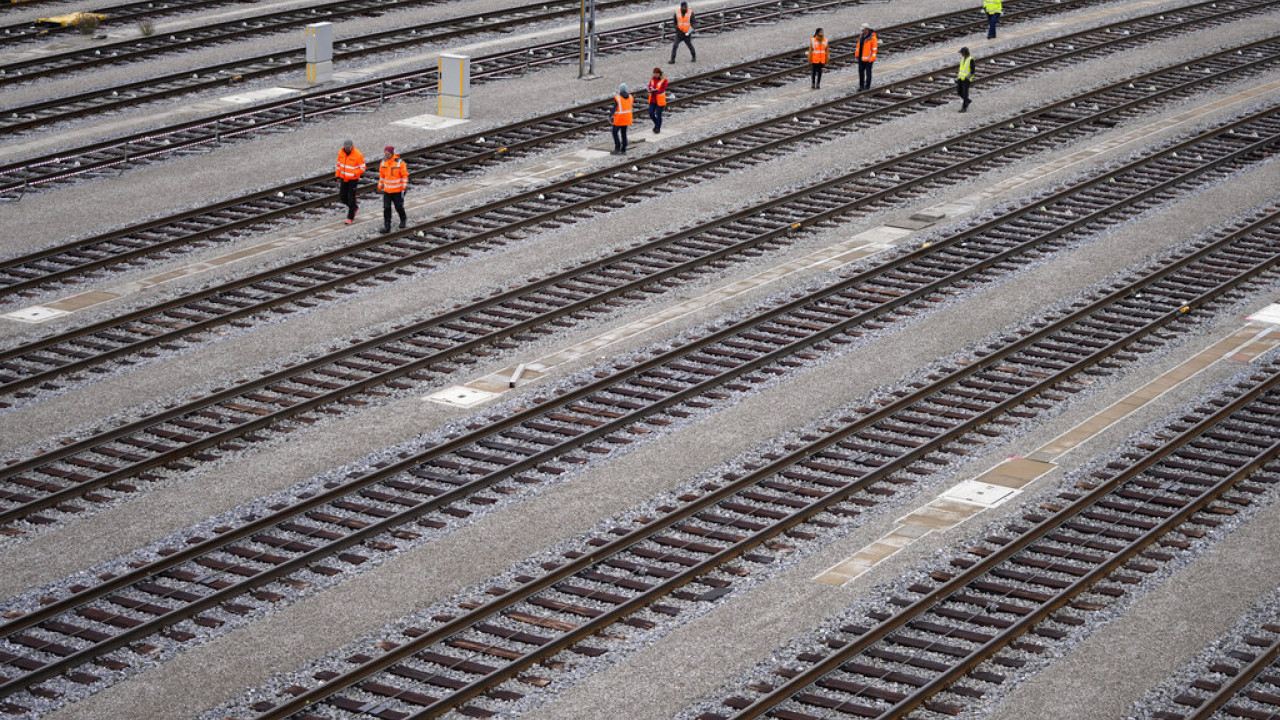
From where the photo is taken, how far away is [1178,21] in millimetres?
46156

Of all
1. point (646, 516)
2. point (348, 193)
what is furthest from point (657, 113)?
point (646, 516)

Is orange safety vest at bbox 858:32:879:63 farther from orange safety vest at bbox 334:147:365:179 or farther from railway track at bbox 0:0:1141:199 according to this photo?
orange safety vest at bbox 334:147:365:179

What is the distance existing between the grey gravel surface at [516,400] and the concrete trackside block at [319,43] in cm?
288

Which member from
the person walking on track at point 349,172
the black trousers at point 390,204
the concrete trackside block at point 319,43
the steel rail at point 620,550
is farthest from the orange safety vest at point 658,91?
the steel rail at point 620,550

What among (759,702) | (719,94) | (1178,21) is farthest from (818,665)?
(1178,21)

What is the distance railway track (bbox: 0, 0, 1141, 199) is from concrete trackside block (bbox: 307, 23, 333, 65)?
3.28 ft

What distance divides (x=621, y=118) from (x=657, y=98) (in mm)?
1428

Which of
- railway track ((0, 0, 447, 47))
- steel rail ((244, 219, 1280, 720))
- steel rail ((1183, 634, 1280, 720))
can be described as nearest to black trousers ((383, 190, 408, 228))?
steel rail ((244, 219, 1280, 720))

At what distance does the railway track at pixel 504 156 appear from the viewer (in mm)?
25016

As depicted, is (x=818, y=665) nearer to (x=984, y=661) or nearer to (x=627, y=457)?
(x=984, y=661)

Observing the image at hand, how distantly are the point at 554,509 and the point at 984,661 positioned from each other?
4.80 m

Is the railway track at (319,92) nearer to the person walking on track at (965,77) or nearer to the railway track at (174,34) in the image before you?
the railway track at (174,34)

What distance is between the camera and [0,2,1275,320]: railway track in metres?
25.0

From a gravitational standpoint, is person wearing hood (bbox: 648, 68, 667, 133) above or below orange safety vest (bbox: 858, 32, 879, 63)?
below
